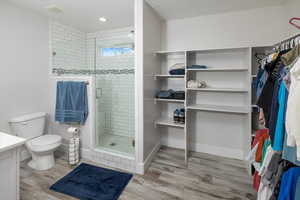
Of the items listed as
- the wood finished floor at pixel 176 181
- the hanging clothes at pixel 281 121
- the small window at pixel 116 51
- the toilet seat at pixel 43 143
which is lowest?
the wood finished floor at pixel 176 181

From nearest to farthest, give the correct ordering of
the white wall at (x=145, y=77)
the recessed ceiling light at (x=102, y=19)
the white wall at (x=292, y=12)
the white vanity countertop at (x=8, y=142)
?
1. the white vanity countertop at (x=8, y=142)
2. the white wall at (x=292, y=12)
3. the white wall at (x=145, y=77)
4. the recessed ceiling light at (x=102, y=19)

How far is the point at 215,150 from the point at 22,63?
344cm

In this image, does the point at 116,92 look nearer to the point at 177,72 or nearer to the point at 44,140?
the point at 177,72

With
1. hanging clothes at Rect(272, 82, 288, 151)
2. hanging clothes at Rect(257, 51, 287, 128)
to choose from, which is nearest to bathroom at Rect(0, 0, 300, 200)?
hanging clothes at Rect(257, 51, 287, 128)

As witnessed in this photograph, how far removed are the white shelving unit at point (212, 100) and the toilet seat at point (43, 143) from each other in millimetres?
1551

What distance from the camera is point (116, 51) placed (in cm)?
290

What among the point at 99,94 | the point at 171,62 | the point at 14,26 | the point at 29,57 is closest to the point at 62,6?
the point at 14,26

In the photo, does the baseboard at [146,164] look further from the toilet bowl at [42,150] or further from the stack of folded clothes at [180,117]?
the toilet bowl at [42,150]

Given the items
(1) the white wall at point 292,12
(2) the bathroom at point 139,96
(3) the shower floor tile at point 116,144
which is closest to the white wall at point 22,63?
(2) the bathroom at point 139,96

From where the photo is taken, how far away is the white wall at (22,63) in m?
2.06

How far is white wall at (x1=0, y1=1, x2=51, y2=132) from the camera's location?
2.06m

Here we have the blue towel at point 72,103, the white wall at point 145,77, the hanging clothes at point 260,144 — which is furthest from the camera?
the blue towel at point 72,103

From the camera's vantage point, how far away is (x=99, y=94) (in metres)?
2.60

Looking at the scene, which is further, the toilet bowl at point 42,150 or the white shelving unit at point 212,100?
the white shelving unit at point 212,100
